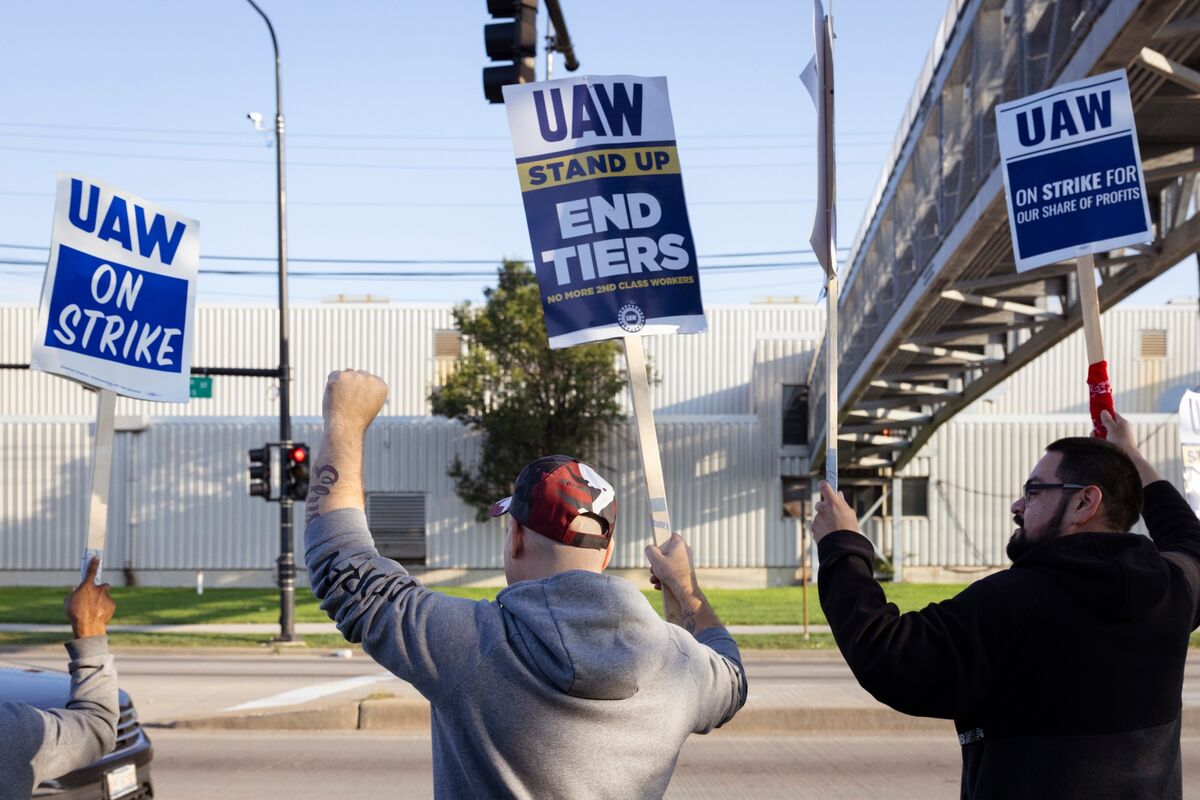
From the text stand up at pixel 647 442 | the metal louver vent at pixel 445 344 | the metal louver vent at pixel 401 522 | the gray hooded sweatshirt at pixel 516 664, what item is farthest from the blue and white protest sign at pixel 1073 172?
the metal louver vent at pixel 445 344

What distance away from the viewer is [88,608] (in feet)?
11.1

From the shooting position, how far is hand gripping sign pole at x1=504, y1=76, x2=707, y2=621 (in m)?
4.14

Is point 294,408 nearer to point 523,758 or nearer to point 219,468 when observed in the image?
point 219,468

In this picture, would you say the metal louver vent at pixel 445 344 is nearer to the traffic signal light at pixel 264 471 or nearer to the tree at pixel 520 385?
the tree at pixel 520 385

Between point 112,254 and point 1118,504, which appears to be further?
point 112,254

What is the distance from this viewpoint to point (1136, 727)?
2.96 metres

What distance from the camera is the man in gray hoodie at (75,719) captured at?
10.5 feet

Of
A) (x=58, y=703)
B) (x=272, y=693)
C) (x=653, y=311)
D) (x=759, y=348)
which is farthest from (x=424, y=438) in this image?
(x=653, y=311)

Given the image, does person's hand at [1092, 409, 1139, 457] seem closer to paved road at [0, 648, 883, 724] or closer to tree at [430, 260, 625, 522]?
paved road at [0, 648, 883, 724]

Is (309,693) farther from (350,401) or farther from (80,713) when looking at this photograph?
(350,401)

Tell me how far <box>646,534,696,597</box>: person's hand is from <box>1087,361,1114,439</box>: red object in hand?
5.45ft

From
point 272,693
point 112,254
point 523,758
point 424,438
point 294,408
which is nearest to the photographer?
point 523,758

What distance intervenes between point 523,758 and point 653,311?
1.91m

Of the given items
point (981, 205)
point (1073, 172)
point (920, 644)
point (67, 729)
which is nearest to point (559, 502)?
point (920, 644)
